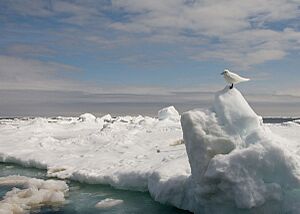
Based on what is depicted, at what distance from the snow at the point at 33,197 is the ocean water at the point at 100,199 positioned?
1.06 feet

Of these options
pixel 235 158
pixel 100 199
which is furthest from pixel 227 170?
pixel 100 199

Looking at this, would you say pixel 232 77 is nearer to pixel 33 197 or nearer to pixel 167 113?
pixel 33 197

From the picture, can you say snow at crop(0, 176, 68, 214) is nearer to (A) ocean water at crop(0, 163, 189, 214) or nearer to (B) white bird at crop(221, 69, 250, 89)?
(A) ocean water at crop(0, 163, 189, 214)

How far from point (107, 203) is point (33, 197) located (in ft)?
Result: 7.35

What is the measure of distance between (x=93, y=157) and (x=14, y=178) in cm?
370

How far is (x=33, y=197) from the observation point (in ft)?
37.2

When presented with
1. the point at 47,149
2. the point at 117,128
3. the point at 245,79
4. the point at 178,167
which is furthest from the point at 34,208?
the point at 117,128

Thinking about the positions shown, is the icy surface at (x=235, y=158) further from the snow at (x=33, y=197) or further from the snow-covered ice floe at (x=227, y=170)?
the snow at (x=33, y=197)

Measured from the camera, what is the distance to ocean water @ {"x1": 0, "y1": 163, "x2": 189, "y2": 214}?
10.2 m

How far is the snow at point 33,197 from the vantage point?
1038 cm

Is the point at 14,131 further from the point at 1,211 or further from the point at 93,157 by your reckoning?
the point at 1,211

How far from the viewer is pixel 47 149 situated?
822 inches

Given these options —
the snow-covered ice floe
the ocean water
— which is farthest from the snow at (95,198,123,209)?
the snow-covered ice floe

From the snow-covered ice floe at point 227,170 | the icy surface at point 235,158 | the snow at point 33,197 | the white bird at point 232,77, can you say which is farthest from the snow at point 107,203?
the white bird at point 232,77
